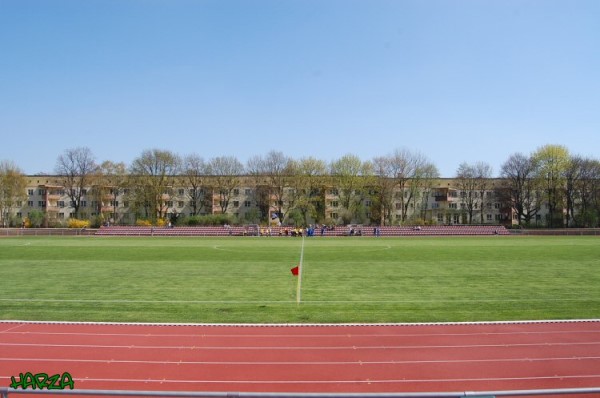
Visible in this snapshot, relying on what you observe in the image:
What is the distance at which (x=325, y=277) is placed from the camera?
24297mm

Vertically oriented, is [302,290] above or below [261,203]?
below

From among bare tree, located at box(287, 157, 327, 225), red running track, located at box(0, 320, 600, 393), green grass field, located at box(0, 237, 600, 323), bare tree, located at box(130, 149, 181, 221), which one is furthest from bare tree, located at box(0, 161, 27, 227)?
red running track, located at box(0, 320, 600, 393)

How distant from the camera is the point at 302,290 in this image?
20062 millimetres

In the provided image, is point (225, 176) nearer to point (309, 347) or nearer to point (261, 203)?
point (261, 203)

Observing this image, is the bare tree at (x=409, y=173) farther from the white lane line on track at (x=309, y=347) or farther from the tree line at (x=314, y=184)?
Answer: the white lane line on track at (x=309, y=347)

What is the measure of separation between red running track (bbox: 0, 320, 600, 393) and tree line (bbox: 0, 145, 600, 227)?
285 ft

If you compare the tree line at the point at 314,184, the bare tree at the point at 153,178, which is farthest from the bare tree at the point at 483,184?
the bare tree at the point at 153,178

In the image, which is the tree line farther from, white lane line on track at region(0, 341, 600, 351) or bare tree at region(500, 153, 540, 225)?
white lane line on track at region(0, 341, 600, 351)

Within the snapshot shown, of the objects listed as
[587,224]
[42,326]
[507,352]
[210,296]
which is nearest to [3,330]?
[42,326]

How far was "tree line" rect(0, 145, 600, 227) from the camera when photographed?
330 ft

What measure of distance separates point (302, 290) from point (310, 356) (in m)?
9.15

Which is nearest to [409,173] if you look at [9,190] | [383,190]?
[383,190]

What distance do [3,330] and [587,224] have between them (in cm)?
9895

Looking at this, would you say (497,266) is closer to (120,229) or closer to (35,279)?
(35,279)
